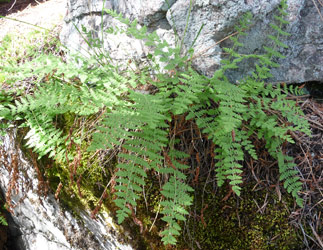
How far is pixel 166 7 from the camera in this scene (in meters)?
2.41

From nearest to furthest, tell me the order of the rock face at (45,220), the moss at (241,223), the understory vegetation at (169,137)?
the understory vegetation at (169,137) → the moss at (241,223) → the rock face at (45,220)

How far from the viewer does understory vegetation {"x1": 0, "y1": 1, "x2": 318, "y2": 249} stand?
175 cm

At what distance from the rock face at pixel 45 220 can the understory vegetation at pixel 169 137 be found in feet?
0.54

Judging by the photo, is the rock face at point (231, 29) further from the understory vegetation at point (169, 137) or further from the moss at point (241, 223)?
the moss at point (241, 223)

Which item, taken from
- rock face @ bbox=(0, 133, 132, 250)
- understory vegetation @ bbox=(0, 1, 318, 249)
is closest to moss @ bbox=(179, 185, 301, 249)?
understory vegetation @ bbox=(0, 1, 318, 249)

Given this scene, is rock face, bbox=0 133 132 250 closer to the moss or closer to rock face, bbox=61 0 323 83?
the moss

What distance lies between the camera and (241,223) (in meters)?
1.96

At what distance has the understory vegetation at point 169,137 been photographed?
1750 millimetres

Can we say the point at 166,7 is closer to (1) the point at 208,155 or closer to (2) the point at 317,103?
(1) the point at 208,155

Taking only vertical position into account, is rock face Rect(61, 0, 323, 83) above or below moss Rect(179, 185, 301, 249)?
above

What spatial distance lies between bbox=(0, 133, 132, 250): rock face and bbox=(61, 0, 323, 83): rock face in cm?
138

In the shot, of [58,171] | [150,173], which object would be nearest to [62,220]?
[58,171]

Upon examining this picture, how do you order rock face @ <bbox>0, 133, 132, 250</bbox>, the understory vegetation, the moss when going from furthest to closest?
rock face @ <bbox>0, 133, 132, 250</bbox>, the moss, the understory vegetation

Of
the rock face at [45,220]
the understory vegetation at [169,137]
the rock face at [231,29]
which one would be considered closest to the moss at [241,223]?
the understory vegetation at [169,137]
